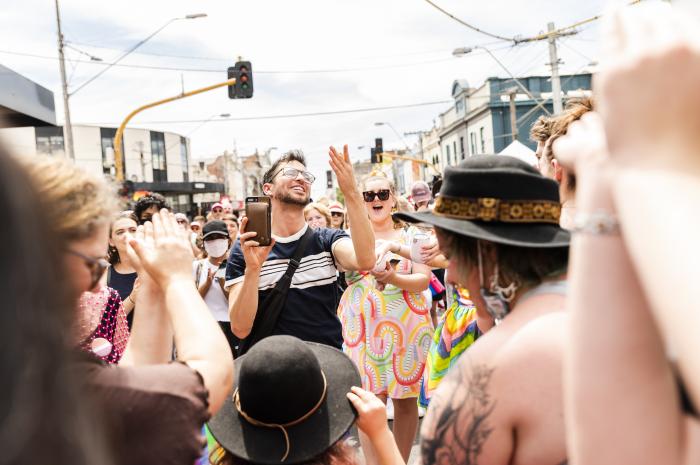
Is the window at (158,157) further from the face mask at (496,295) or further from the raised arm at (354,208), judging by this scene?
the face mask at (496,295)

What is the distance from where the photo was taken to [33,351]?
2.31ft

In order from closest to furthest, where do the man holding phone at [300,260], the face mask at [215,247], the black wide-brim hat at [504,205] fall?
the black wide-brim hat at [504,205], the man holding phone at [300,260], the face mask at [215,247]

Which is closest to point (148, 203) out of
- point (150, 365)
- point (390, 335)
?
point (390, 335)

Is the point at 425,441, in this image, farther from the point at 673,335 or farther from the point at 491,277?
the point at 673,335

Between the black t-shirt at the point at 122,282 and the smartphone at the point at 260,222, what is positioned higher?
the smartphone at the point at 260,222

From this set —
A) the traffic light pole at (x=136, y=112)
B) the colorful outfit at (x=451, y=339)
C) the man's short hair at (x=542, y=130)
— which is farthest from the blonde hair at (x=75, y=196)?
the traffic light pole at (x=136, y=112)

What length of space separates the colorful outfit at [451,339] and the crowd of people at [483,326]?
80cm

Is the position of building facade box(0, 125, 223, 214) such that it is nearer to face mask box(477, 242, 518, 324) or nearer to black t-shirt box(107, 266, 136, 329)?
black t-shirt box(107, 266, 136, 329)

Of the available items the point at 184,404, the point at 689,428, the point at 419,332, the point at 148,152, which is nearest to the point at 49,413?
the point at 184,404

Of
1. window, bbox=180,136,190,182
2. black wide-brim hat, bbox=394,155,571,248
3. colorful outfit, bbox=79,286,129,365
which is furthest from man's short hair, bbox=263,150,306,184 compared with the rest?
window, bbox=180,136,190,182

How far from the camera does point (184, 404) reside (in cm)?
126

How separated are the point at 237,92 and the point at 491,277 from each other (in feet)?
47.4

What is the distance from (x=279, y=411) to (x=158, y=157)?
67.7 metres

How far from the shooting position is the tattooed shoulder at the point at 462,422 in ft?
4.65
